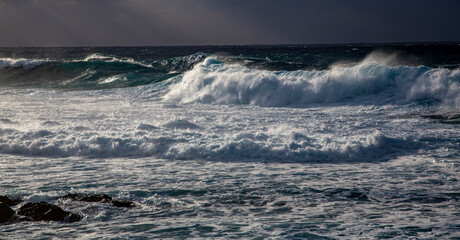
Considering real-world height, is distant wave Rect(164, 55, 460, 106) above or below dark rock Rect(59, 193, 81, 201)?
above

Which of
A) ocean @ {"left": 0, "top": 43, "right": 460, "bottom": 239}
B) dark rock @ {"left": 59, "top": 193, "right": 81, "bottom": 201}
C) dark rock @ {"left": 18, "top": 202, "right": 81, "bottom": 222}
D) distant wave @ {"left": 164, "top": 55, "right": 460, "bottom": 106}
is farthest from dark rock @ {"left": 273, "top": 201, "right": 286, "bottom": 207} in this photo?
distant wave @ {"left": 164, "top": 55, "right": 460, "bottom": 106}

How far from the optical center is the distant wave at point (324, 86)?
16.5 metres

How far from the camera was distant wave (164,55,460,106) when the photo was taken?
1650cm

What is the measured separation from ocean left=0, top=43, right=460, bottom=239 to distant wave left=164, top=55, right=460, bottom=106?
63mm

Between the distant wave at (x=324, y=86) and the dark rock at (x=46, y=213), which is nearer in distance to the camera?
the dark rock at (x=46, y=213)

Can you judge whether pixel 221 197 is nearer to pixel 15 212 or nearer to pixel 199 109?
pixel 15 212

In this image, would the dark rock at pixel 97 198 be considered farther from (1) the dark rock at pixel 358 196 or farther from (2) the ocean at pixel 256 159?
(1) the dark rock at pixel 358 196

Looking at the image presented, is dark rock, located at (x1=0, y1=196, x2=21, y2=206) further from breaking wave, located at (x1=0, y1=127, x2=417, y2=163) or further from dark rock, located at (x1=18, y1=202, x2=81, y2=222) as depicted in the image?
breaking wave, located at (x1=0, y1=127, x2=417, y2=163)

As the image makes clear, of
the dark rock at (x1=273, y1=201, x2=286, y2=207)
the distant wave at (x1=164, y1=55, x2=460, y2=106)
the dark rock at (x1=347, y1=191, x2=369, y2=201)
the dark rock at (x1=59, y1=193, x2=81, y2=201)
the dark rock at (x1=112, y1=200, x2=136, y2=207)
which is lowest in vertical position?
the dark rock at (x1=273, y1=201, x2=286, y2=207)

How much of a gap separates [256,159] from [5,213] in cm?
455

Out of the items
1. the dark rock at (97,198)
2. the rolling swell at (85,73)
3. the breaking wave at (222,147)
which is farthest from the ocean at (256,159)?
the rolling swell at (85,73)

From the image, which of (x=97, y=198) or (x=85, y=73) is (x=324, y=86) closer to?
(x=97, y=198)

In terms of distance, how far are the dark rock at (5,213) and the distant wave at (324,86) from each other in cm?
1206

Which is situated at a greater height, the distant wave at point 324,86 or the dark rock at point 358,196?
the distant wave at point 324,86
